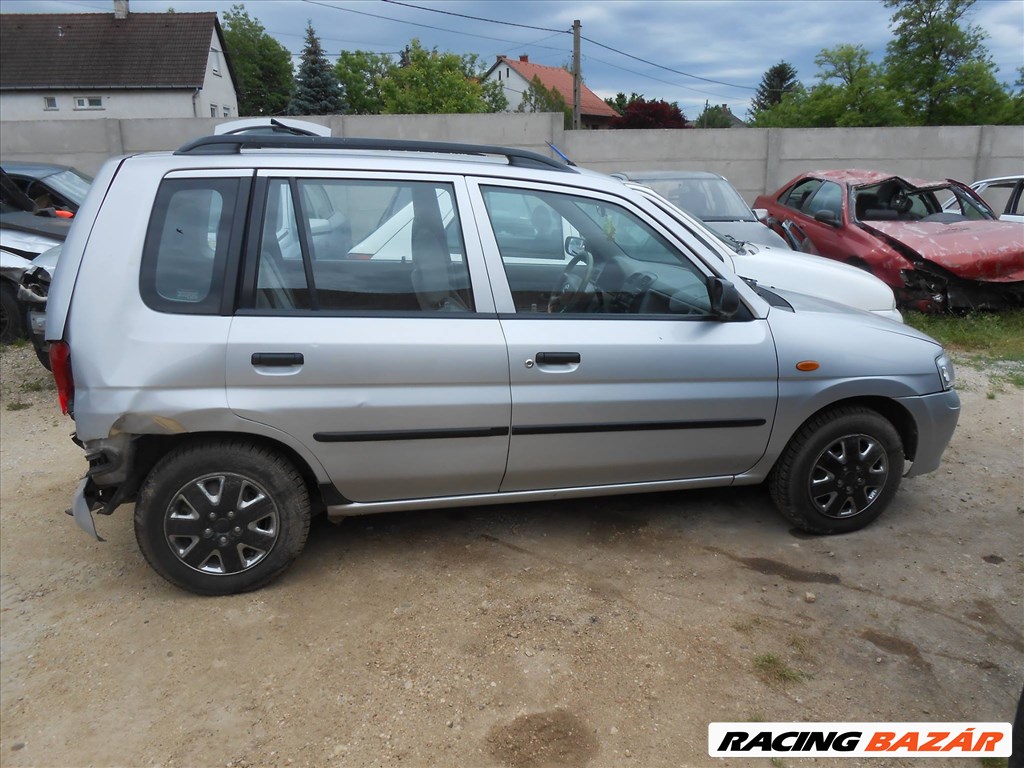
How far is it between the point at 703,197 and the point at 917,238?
234 centimetres

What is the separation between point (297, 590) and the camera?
3.50m

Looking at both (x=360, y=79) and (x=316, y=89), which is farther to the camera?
(x=360, y=79)

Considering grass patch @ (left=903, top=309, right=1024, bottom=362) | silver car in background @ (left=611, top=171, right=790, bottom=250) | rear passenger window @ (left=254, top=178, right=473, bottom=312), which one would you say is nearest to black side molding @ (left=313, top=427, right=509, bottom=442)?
rear passenger window @ (left=254, top=178, right=473, bottom=312)

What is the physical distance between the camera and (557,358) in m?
3.38

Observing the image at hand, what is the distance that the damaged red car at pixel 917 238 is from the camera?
819cm

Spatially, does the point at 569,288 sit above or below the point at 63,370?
above

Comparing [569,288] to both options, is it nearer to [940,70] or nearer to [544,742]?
[544,742]

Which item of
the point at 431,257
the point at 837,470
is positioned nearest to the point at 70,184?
the point at 431,257

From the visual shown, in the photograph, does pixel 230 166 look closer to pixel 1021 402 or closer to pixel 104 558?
pixel 104 558

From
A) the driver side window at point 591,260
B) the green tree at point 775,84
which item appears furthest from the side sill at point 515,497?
the green tree at point 775,84

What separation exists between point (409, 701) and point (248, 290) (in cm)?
176

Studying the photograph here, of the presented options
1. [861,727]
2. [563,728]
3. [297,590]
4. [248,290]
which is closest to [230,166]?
[248,290]

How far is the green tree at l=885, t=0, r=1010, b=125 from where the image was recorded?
29.0 meters

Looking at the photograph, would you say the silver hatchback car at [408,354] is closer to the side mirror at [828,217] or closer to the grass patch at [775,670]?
the grass patch at [775,670]
